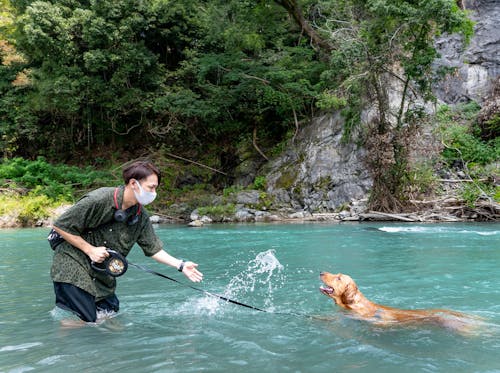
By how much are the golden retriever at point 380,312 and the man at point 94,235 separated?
148cm

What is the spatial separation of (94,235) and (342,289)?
240 centimetres

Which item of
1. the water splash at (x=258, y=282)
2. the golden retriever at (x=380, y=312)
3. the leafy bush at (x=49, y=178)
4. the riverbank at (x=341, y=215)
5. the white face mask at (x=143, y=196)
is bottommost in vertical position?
the riverbank at (x=341, y=215)

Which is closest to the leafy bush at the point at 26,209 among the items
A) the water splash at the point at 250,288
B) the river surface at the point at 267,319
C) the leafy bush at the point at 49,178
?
the leafy bush at the point at 49,178

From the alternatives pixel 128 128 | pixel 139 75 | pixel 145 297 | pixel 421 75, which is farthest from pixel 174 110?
pixel 145 297

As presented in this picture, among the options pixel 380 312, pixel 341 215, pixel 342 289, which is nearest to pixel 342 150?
pixel 341 215

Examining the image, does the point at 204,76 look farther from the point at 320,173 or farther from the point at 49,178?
the point at 49,178

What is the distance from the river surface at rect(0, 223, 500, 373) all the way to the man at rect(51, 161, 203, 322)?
14.2 inches

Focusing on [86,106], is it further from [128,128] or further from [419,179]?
[419,179]

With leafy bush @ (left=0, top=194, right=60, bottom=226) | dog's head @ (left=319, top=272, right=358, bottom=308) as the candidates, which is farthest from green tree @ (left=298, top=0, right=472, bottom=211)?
leafy bush @ (left=0, top=194, right=60, bottom=226)

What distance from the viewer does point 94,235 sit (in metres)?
3.71

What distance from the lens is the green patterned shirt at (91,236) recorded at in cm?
350

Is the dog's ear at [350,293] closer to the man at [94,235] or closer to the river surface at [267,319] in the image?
the river surface at [267,319]

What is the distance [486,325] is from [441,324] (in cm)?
45

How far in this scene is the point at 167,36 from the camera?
931 inches
